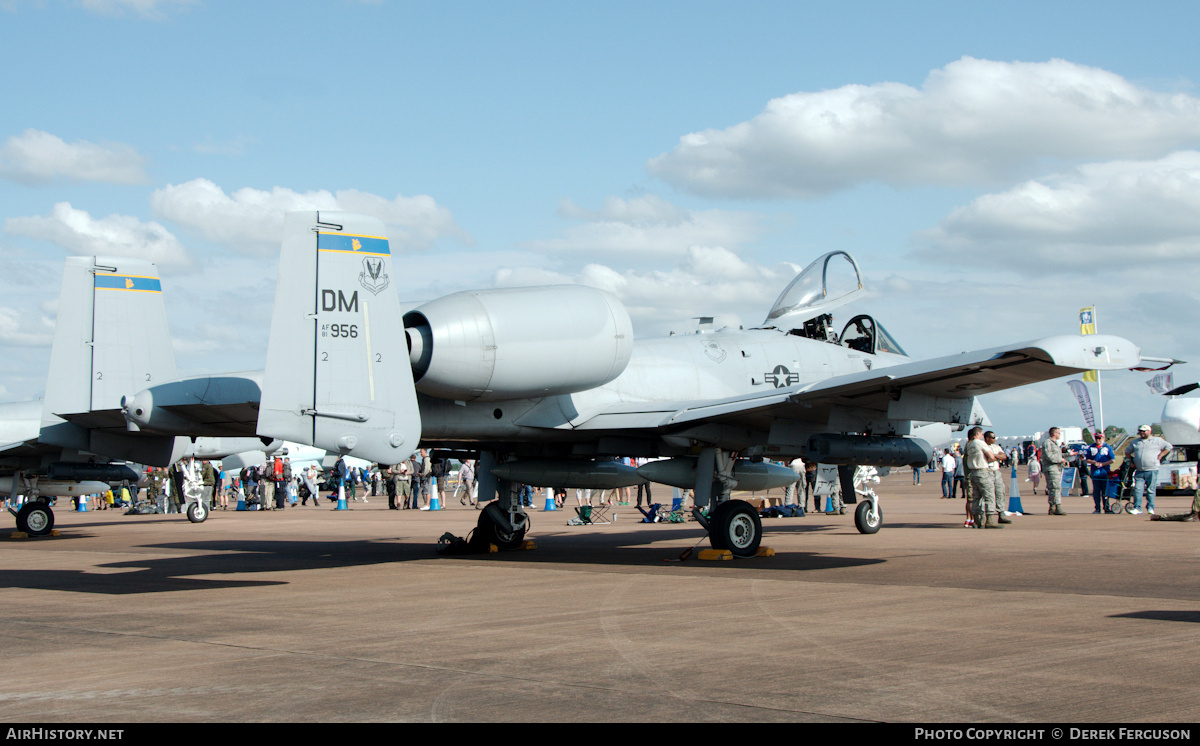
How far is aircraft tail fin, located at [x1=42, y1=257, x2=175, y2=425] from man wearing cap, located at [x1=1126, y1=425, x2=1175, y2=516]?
64.8ft

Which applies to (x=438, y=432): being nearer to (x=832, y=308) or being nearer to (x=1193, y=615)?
(x=832, y=308)

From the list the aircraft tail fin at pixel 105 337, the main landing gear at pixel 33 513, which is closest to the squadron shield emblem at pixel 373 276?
the aircraft tail fin at pixel 105 337

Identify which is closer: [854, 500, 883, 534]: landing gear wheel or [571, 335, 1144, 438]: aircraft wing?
[571, 335, 1144, 438]: aircraft wing

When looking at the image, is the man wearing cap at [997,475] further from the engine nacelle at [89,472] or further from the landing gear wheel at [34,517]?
the landing gear wheel at [34,517]

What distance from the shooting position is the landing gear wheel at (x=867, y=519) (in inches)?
702

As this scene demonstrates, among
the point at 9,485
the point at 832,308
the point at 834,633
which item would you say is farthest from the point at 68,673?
the point at 9,485

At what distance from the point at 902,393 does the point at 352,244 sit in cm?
638

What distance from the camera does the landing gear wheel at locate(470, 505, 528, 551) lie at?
14720 mm

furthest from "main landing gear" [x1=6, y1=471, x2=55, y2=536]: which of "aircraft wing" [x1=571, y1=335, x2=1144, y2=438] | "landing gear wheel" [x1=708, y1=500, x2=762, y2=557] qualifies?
"landing gear wheel" [x1=708, y1=500, x2=762, y2=557]

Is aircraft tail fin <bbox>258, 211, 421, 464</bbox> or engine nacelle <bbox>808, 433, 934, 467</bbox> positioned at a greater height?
aircraft tail fin <bbox>258, 211, 421, 464</bbox>

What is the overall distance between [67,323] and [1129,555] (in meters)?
16.7

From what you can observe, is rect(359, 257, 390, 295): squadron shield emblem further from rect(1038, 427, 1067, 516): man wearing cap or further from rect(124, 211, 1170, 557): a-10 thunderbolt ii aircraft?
rect(1038, 427, 1067, 516): man wearing cap

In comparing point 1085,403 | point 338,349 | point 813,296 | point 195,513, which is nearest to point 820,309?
point 813,296

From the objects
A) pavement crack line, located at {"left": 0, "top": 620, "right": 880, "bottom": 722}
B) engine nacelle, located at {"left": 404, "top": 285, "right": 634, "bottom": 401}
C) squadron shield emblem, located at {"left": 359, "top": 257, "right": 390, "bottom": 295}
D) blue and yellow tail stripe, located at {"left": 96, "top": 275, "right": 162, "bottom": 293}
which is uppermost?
blue and yellow tail stripe, located at {"left": 96, "top": 275, "right": 162, "bottom": 293}
